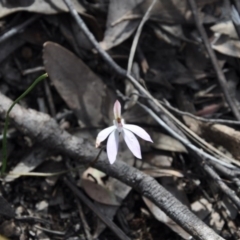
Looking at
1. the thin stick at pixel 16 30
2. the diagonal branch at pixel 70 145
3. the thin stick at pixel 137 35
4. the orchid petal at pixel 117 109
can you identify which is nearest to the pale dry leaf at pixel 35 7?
the thin stick at pixel 16 30

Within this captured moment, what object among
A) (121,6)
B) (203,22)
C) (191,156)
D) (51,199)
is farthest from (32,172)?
(203,22)

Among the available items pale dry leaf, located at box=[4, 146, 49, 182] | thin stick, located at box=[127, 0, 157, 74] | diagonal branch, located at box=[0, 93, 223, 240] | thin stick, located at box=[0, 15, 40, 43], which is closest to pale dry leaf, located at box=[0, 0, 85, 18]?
thin stick, located at box=[0, 15, 40, 43]

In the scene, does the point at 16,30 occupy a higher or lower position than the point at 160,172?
higher

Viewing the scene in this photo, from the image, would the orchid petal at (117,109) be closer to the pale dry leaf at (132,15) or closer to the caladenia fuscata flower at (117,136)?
the caladenia fuscata flower at (117,136)

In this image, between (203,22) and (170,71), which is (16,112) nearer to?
(170,71)

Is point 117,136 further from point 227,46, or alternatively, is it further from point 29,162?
point 227,46

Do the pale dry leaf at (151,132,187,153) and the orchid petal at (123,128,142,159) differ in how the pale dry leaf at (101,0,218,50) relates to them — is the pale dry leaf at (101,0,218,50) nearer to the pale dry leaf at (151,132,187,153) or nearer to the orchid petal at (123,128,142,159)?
the pale dry leaf at (151,132,187,153)

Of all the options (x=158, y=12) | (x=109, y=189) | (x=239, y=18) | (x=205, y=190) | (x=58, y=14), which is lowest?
(x=205, y=190)

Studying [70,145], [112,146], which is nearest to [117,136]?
[112,146]
